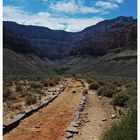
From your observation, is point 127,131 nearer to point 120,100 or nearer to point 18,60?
point 120,100

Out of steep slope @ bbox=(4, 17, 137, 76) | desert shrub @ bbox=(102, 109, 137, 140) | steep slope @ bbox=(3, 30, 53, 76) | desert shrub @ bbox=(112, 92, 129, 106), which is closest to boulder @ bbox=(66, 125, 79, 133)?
desert shrub @ bbox=(102, 109, 137, 140)

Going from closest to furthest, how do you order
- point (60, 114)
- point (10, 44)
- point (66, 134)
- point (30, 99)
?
point (66, 134) → point (60, 114) → point (30, 99) → point (10, 44)

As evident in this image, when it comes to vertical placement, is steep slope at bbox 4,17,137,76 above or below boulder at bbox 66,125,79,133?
above

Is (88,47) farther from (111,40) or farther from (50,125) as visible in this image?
(50,125)

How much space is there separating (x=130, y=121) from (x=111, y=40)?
144751 mm

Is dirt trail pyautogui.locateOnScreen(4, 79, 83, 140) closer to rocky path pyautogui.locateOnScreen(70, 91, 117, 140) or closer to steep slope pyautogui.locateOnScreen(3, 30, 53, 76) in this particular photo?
rocky path pyautogui.locateOnScreen(70, 91, 117, 140)

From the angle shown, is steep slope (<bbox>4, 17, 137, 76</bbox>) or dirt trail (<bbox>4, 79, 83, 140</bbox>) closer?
dirt trail (<bbox>4, 79, 83, 140</bbox>)

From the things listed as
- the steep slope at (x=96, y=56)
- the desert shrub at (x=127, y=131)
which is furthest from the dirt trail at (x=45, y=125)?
the steep slope at (x=96, y=56)

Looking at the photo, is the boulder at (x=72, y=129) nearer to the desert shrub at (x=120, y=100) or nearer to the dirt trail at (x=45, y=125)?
the dirt trail at (x=45, y=125)

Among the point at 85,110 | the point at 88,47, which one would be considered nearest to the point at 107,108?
the point at 85,110

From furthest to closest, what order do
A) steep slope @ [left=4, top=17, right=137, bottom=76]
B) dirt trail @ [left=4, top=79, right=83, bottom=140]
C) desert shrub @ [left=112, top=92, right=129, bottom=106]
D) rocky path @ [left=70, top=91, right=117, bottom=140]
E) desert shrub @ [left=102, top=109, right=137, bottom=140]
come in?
steep slope @ [left=4, top=17, right=137, bottom=76] < desert shrub @ [left=112, top=92, right=129, bottom=106] < rocky path @ [left=70, top=91, right=117, bottom=140] < dirt trail @ [left=4, top=79, right=83, bottom=140] < desert shrub @ [left=102, top=109, right=137, bottom=140]

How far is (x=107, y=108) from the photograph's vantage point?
16.2 meters

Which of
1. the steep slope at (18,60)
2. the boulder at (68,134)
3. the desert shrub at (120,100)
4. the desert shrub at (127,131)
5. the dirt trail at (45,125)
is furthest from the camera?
the steep slope at (18,60)

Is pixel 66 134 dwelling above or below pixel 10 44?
below
